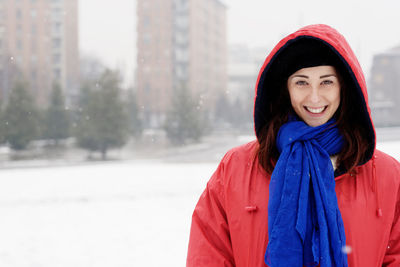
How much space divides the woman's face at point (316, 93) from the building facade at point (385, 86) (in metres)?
29.7

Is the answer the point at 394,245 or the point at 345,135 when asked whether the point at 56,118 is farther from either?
the point at 394,245

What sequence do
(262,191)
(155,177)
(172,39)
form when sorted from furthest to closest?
(172,39), (155,177), (262,191)

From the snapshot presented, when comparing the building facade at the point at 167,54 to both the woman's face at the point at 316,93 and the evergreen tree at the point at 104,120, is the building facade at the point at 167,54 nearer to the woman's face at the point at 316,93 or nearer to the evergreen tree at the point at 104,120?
the evergreen tree at the point at 104,120

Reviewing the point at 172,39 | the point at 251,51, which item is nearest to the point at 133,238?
the point at 172,39

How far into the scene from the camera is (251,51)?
5838cm

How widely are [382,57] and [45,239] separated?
33416mm

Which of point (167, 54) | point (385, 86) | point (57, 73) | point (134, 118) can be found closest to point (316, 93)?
point (134, 118)

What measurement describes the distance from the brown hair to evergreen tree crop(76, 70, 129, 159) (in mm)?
25973

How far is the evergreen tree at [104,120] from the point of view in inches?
1057

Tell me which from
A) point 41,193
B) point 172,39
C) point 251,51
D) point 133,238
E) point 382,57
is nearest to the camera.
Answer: point 133,238

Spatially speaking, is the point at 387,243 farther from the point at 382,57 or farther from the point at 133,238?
the point at 382,57

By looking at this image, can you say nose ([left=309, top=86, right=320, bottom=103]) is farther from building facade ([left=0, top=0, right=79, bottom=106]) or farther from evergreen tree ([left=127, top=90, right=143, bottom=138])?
building facade ([left=0, top=0, right=79, bottom=106])

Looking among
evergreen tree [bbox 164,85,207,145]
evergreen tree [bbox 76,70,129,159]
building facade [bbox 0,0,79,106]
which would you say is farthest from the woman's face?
building facade [bbox 0,0,79,106]

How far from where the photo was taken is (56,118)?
29.8 m
